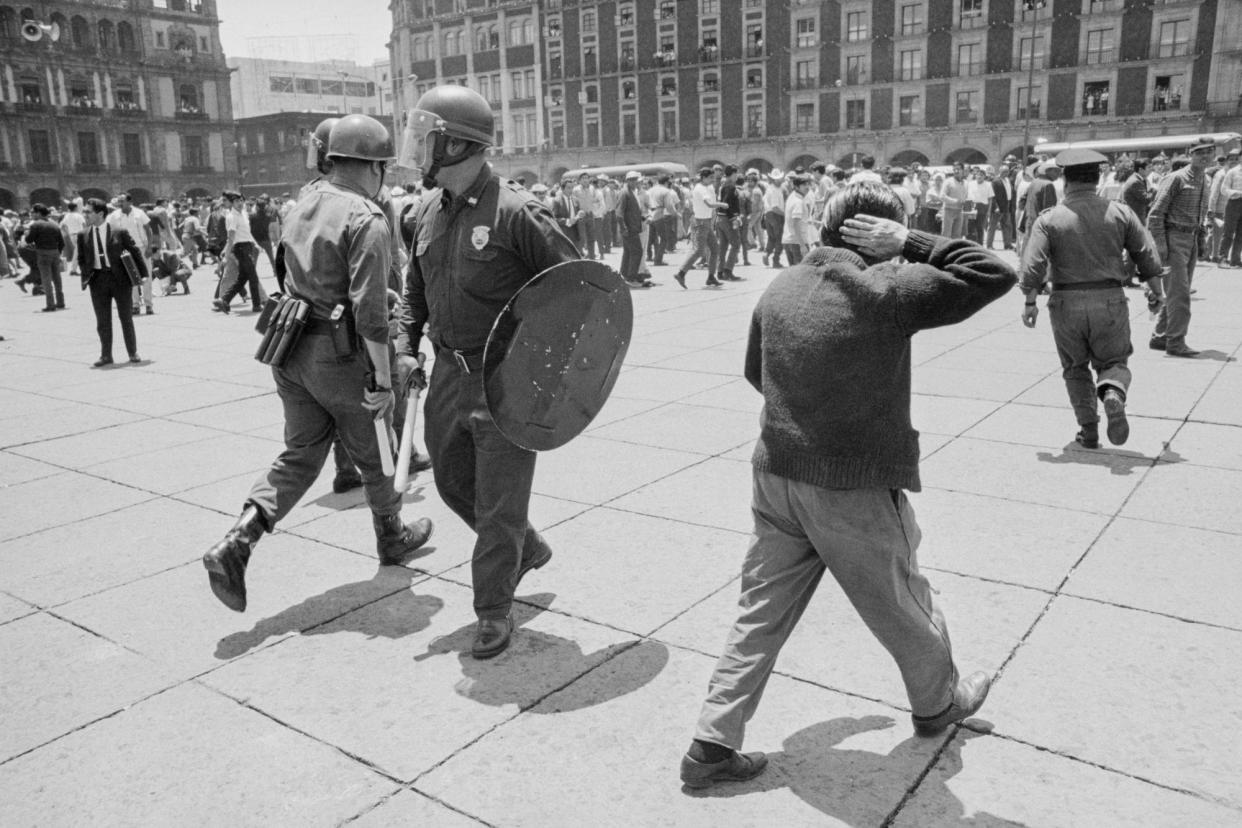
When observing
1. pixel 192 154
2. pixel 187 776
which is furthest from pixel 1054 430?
pixel 192 154

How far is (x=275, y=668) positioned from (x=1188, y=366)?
290 inches

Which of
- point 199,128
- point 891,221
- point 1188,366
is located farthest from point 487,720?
point 199,128

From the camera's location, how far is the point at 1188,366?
787cm

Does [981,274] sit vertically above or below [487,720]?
above

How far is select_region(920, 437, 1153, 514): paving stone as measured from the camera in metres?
4.79

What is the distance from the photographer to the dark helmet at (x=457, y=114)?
10.9 ft

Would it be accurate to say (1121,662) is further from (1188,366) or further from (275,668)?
(1188,366)

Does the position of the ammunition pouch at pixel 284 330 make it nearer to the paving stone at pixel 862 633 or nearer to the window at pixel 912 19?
the paving stone at pixel 862 633

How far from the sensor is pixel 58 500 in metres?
5.30

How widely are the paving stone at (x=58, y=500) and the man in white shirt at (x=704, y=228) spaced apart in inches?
409

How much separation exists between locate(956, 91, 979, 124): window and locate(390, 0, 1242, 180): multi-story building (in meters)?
0.07

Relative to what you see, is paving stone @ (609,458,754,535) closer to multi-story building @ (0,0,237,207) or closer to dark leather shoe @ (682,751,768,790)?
dark leather shoe @ (682,751,768,790)

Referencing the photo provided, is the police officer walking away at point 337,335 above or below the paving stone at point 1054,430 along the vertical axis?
above

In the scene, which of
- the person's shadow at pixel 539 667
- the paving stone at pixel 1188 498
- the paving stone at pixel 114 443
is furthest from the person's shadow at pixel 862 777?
the paving stone at pixel 114 443
